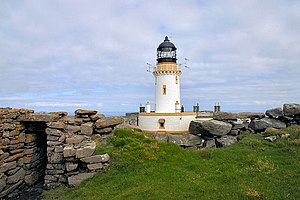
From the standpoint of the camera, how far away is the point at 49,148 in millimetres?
13391

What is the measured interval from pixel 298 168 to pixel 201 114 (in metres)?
18.2

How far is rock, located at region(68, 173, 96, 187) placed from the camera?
38.8 ft

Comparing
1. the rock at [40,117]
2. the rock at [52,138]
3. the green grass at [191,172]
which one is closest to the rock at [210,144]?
the green grass at [191,172]

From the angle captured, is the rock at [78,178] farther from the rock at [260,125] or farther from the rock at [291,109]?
the rock at [291,109]

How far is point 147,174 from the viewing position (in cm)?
1159

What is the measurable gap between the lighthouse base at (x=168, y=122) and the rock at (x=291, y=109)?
11.0 m

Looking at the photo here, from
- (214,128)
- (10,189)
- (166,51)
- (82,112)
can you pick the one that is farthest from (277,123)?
(10,189)

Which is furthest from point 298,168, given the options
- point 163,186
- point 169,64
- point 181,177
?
point 169,64

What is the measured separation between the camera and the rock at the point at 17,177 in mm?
13109

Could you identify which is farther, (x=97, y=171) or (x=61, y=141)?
(x=61, y=141)

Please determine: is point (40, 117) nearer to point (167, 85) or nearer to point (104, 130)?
point (104, 130)

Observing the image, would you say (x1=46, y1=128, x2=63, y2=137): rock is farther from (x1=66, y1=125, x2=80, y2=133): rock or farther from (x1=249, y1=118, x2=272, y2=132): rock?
(x1=249, y1=118, x2=272, y2=132): rock

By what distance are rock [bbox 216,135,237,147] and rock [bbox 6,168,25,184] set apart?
13.1 meters

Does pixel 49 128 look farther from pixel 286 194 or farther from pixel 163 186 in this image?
pixel 286 194
